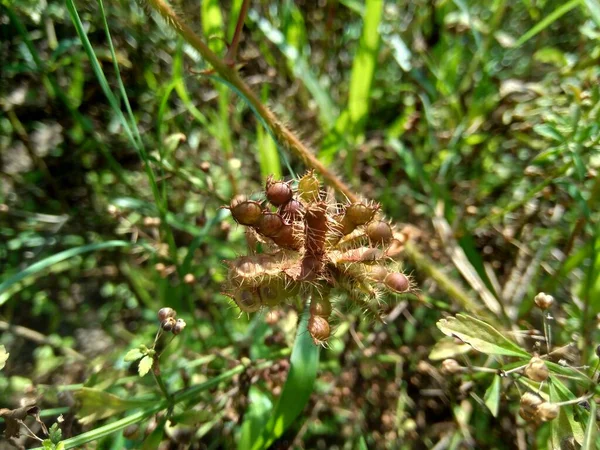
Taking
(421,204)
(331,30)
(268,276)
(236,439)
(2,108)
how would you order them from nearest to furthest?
(268,276)
(236,439)
(2,108)
(421,204)
(331,30)

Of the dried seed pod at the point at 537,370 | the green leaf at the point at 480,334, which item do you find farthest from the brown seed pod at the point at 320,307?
the dried seed pod at the point at 537,370

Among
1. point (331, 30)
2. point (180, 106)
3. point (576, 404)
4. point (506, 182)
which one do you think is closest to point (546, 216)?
point (506, 182)

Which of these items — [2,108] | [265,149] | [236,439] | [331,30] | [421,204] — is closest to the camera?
[236,439]

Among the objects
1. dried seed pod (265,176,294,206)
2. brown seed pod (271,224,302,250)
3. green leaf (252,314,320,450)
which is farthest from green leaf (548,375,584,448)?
dried seed pod (265,176,294,206)

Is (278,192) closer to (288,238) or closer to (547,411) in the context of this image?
(288,238)

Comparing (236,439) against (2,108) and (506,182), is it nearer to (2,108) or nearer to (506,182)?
(506,182)

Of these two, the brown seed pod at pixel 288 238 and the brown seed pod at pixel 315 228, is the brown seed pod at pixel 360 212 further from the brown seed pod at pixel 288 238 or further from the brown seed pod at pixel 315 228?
the brown seed pod at pixel 288 238

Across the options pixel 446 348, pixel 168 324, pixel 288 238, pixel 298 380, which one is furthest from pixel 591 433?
pixel 168 324
